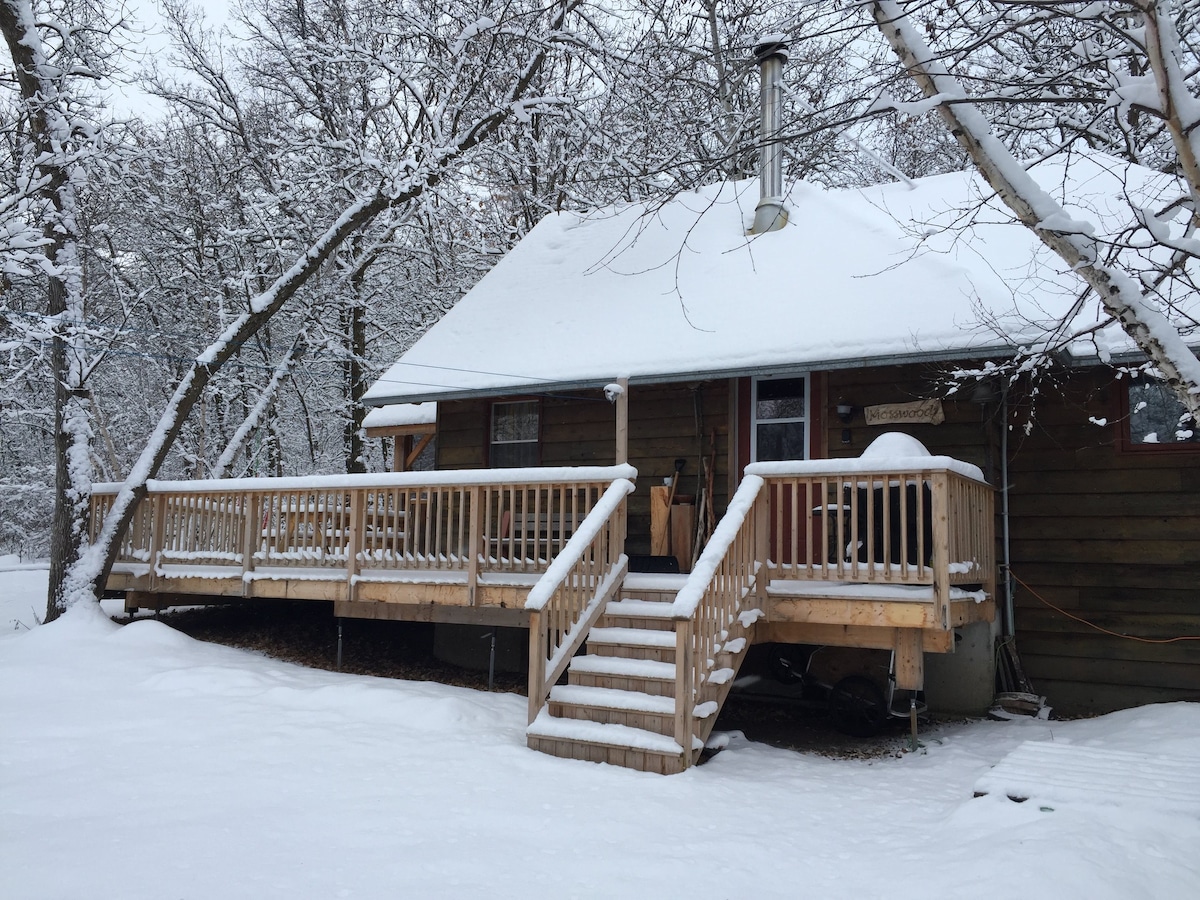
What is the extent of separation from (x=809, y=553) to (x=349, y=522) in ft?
17.7

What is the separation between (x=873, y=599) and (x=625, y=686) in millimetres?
2082

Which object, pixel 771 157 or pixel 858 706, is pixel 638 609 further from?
pixel 771 157

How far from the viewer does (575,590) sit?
780 cm

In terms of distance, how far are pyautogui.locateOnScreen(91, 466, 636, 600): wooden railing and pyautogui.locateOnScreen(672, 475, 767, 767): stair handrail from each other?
122 cm

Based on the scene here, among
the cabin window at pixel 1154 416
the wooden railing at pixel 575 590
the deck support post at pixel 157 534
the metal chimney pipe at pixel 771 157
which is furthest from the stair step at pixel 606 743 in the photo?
the metal chimney pipe at pixel 771 157

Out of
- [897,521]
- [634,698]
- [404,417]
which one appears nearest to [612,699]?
[634,698]

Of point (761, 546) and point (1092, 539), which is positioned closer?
point (761, 546)

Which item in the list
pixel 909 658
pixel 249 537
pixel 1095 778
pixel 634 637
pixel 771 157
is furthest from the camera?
pixel 771 157

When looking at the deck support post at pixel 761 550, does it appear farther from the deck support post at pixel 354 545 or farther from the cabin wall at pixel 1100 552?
the deck support post at pixel 354 545

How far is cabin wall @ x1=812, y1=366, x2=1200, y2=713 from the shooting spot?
29.2ft

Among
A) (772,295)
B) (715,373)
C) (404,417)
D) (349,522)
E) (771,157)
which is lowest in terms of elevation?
(349,522)

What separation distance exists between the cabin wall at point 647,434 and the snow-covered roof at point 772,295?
877 millimetres

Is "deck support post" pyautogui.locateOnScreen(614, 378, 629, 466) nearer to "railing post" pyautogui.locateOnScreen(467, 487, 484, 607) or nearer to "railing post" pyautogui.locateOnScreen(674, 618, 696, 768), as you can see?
"railing post" pyautogui.locateOnScreen(467, 487, 484, 607)

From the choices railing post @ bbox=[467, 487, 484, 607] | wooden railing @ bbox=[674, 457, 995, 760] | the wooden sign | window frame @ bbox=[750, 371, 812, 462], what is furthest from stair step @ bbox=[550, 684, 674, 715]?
the wooden sign
